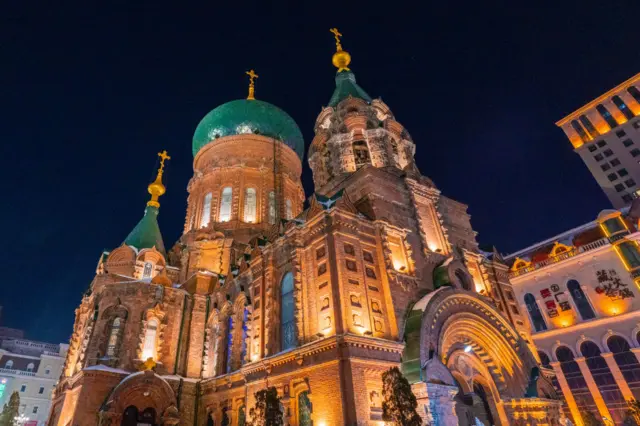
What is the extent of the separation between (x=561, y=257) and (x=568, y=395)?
414 inches

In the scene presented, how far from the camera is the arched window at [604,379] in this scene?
27144 millimetres

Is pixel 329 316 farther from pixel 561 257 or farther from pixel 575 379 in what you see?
pixel 561 257

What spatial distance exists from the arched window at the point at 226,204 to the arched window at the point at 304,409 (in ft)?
59.0

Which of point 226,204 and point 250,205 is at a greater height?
point 226,204

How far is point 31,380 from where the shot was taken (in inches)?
1789

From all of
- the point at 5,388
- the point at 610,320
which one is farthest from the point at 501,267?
the point at 5,388

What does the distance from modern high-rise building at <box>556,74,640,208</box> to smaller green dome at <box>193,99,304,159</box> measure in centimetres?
4243

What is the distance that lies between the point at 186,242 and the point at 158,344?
9582mm

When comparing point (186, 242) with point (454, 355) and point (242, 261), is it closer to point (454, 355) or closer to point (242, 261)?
point (242, 261)

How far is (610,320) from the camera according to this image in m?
28.6

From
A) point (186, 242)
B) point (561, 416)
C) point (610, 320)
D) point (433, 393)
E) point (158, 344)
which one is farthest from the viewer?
point (186, 242)

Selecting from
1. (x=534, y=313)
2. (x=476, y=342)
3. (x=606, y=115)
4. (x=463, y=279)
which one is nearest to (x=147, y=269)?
(x=463, y=279)

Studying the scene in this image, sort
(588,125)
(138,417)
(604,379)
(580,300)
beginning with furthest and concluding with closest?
(588,125)
(580,300)
(604,379)
(138,417)

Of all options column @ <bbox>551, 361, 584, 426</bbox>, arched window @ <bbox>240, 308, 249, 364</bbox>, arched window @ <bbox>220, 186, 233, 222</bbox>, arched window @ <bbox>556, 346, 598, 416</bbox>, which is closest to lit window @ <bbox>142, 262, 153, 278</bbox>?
arched window @ <bbox>220, 186, 233, 222</bbox>
